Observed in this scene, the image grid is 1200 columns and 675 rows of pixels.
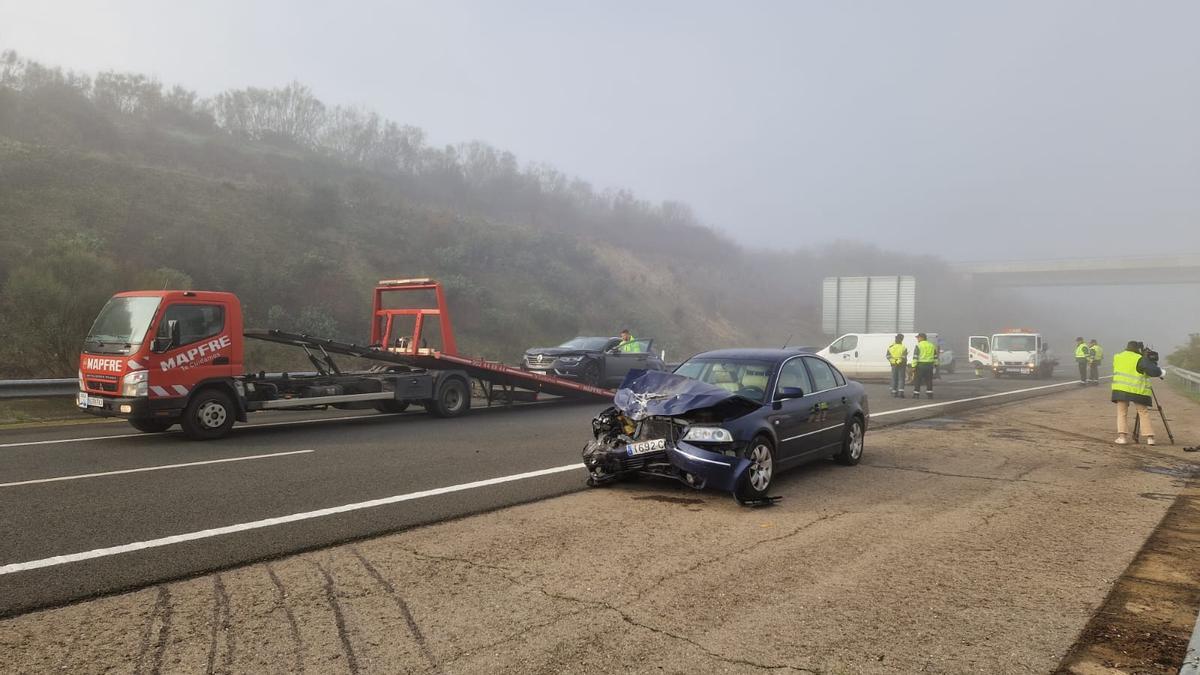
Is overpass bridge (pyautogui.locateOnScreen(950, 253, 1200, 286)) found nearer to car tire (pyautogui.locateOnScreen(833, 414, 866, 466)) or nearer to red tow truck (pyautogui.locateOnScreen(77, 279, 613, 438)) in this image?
car tire (pyautogui.locateOnScreen(833, 414, 866, 466))

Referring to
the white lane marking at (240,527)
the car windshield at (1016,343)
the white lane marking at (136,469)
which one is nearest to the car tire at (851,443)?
the white lane marking at (240,527)

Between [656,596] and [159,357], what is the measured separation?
27.8 ft

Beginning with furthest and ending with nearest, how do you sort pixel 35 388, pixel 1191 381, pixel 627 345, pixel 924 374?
pixel 1191 381
pixel 627 345
pixel 924 374
pixel 35 388

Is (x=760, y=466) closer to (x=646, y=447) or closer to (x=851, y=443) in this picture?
(x=646, y=447)

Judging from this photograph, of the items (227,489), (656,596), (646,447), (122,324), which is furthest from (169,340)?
(656,596)

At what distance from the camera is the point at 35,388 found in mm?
12250

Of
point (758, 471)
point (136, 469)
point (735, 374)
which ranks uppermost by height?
point (735, 374)

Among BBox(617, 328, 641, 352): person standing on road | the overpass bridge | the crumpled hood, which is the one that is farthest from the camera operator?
the overpass bridge

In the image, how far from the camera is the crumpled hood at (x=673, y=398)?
7078 millimetres

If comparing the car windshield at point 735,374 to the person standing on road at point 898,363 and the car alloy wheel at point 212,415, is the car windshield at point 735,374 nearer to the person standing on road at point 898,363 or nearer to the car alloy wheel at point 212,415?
the car alloy wheel at point 212,415

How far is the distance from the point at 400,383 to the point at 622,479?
678 centimetres

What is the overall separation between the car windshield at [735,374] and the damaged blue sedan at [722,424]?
0.01 m

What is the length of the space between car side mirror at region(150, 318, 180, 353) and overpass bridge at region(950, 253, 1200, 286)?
250 ft

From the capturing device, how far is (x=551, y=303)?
35469 millimetres
